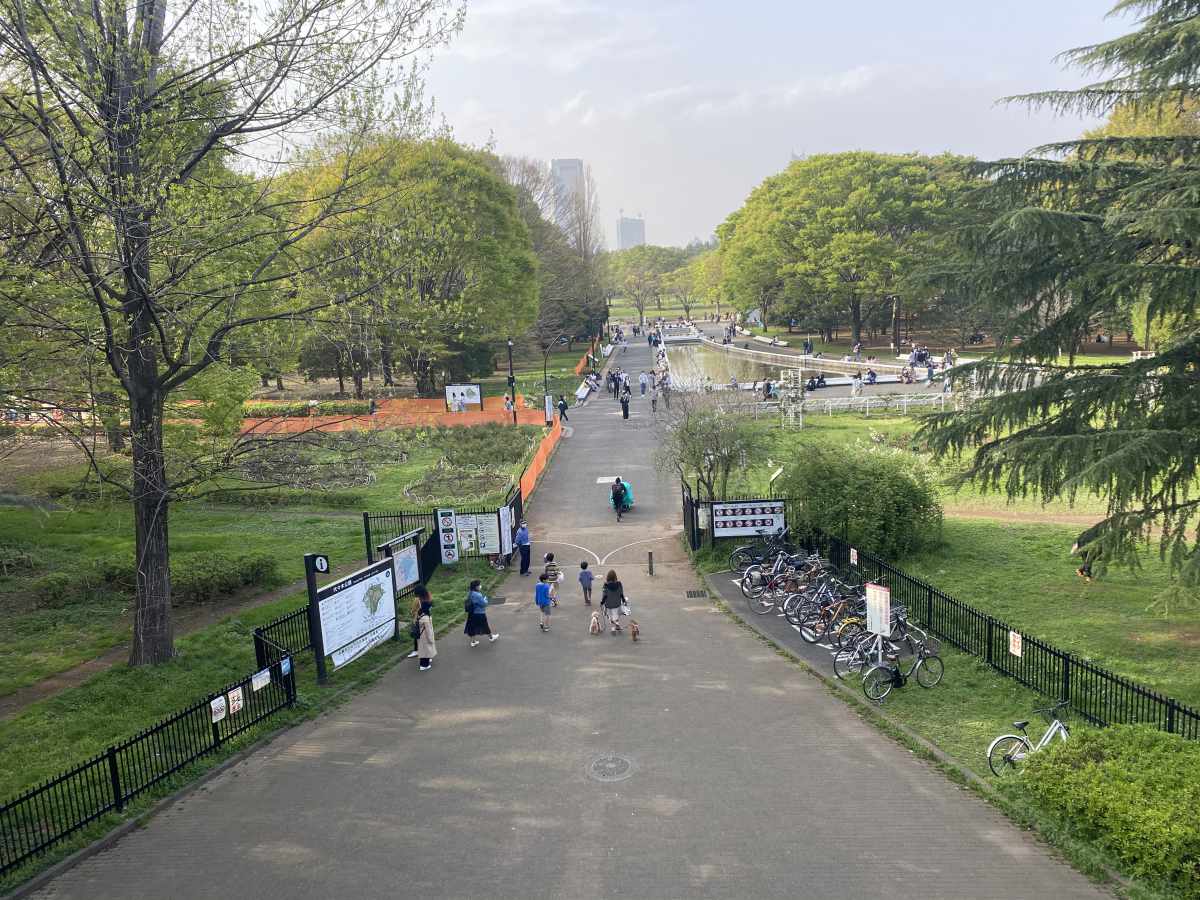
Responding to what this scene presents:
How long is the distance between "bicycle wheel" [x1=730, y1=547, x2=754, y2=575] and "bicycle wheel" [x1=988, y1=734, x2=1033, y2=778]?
31.6 feet

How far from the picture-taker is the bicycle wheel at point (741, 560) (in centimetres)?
1925

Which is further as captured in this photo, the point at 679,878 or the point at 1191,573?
the point at 1191,573

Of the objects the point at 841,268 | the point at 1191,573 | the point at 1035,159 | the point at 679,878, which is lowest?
the point at 679,878

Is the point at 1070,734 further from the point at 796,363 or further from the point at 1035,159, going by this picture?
the point at 796,363

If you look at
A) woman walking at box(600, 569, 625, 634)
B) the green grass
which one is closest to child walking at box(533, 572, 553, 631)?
woman walking at box(600, 569, 625, 634)

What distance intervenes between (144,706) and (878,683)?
1087 cm

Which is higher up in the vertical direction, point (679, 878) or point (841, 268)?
point (841, 268)

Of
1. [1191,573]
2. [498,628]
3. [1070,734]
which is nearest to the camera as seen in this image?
[1070,734]

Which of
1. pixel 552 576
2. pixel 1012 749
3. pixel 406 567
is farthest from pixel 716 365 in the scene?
pixel 1012 749

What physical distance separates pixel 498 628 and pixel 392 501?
40.3ft

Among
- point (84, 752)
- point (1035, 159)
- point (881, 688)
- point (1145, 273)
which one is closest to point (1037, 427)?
point (1145, 273)

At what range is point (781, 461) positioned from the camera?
29266mm

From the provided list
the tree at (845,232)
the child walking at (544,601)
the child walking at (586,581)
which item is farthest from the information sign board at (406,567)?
the tree at (845,232)

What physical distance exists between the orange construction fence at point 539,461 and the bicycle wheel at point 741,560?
8.56m
